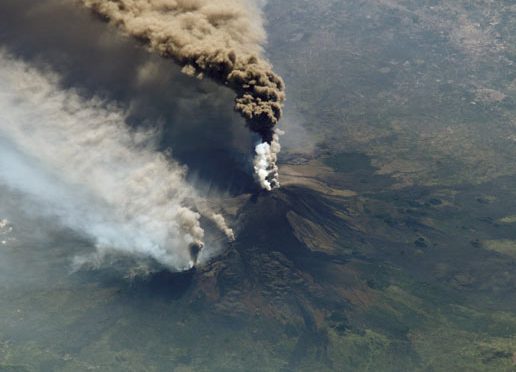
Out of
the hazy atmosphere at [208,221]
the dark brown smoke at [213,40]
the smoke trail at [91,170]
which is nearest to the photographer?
the dark brown smoke at [213,40]

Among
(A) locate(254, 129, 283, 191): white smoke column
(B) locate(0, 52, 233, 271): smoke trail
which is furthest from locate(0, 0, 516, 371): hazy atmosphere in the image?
(A) locate(254, 129, 283, 191): white smoke column

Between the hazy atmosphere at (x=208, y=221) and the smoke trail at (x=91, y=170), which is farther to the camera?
the hazy atmosphere at (x=208, y=221)

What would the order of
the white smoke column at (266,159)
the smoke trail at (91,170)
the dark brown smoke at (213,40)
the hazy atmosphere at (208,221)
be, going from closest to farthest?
the dark brown smoke at (213,40) → the smoke trail at (91,170) → the hazy atmosphere at (208,221) → the white smoke column at (266,159)

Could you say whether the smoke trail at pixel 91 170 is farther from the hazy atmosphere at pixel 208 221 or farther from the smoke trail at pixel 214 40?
the smoke trail at pixel 214 40

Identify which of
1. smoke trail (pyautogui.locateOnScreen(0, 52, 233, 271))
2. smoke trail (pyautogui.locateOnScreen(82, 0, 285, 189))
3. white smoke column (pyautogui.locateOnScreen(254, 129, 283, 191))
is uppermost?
smoke trail (pyautogui.locateOnScreen(82, 0, 285, 189))

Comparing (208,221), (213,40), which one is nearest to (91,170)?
Answer: (213,40)

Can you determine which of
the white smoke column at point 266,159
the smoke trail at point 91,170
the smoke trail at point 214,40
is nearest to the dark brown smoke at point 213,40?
the smoke trail at point 214,40

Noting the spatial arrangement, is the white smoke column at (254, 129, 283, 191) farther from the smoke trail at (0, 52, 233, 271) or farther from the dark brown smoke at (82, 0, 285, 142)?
the smoke trail at (0, 52, 233, 271)

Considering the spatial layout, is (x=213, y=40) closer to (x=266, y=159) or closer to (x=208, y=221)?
(x=266, y=159)
